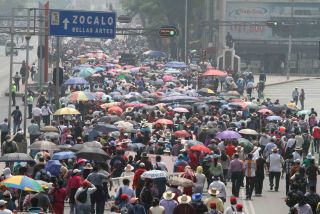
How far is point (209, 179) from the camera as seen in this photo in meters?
32.6

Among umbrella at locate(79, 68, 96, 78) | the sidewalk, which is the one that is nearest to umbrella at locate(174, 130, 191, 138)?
umbrella at locate(79, 68, 96, 78)

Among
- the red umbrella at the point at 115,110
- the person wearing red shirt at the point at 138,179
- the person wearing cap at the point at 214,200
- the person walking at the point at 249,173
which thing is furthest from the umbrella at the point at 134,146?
the red umbrella at the point at 115,110

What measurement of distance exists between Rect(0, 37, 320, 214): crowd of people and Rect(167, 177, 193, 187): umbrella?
0.09 ft

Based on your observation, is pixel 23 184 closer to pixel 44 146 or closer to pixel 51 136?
pixel 44 146

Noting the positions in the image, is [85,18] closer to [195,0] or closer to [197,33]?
[195,0]

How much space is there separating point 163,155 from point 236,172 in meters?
2.45

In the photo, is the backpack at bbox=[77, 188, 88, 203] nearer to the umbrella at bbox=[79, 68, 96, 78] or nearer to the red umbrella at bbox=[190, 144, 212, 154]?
the red umbrella at bbox=[190, 144, 212, 154]

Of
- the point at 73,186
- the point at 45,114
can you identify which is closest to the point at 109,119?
the point at 45,114

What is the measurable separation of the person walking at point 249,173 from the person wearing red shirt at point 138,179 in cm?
480

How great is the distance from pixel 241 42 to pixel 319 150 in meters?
63.3

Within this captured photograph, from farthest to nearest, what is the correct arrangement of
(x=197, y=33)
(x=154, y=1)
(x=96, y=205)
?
1. (x=197, y=33)
2. (x=154, y=1)
3. (x=96, y=205)

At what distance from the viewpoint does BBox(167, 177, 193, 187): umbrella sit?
27508 mm

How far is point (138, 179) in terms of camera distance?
29031mm

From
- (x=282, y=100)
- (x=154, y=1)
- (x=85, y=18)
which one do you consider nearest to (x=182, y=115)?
(x=85, y=18)
